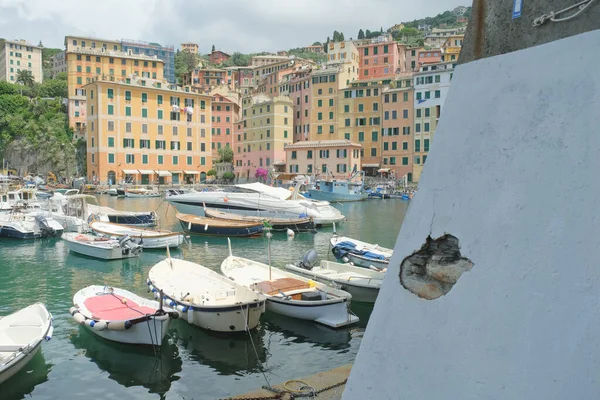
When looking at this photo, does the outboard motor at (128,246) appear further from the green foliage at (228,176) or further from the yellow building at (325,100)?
the yellow building at (325,100)

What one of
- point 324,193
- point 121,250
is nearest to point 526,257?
point 121,250

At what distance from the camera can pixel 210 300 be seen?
12.3 meters

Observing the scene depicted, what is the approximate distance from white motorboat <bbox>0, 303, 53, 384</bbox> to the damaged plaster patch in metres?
8.31

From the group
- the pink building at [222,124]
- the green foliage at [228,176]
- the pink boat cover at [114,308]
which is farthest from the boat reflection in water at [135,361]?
the pink building at [222,124]

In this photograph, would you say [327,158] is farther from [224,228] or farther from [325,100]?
[224,228]

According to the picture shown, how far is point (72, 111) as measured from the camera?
283 ft

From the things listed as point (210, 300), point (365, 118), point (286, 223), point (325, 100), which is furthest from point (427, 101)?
point (210, 300)

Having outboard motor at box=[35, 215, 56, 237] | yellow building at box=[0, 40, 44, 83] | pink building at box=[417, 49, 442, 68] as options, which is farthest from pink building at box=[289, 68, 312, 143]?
yellow building at box=[0, 40, 44, 83]

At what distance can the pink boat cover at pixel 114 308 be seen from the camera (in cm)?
1130

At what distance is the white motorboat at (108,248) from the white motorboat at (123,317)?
889 centimetres

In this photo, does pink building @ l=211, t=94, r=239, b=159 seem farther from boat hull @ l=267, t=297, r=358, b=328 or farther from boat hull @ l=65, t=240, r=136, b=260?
boat hull @ l=267, t=297, r=358, b=328

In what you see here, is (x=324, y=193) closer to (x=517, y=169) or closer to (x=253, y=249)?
(x=253, y=249)

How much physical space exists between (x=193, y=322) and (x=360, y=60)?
80.0m

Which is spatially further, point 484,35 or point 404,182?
point 404,182
